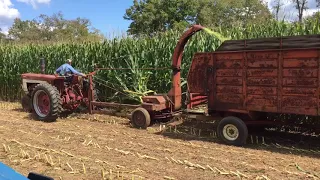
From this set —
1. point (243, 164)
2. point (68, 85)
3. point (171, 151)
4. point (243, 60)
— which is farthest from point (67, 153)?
point (68, 85)

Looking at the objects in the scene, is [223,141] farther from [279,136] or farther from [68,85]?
[68,85]

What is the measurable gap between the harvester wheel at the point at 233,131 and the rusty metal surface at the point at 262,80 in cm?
26

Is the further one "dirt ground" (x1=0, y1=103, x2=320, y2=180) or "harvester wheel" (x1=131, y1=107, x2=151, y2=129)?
"harvester wheel" (x1=131, y1=107, x2=151, y2=129)

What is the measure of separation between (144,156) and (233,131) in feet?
6.31

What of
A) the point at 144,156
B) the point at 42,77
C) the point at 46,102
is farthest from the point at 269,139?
the point at 42,77

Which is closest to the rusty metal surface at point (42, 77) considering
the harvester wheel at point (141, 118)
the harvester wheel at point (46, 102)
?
the harvester wheel at point (46, 102)

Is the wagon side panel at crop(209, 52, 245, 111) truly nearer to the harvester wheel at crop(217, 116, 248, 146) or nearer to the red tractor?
the harvester wheel at crop(217, 116, 248, 146)

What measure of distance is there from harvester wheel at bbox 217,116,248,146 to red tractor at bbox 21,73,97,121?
15.4 feet

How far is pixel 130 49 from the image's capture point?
11219 millimetres

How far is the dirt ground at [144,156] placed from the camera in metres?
4.97

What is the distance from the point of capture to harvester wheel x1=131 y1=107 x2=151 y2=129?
8344mm

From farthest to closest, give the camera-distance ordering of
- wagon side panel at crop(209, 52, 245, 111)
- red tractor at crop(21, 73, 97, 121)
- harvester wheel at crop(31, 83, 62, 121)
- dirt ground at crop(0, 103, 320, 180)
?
red tractor at crop(21, 73, 97, 121) < harvester wheel at crop(31, 83, 62, 121) < wagon side panel at crop(209, 52, 245, 111) < dirt ground at crop(0, 103, 320, 180)

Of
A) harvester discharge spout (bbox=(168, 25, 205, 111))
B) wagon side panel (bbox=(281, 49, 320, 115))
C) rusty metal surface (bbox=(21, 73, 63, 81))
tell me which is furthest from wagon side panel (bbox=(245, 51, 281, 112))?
rusty metal surface (bbox=(21, 73, 63, 81))

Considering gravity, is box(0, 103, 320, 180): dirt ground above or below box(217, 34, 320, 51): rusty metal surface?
below
